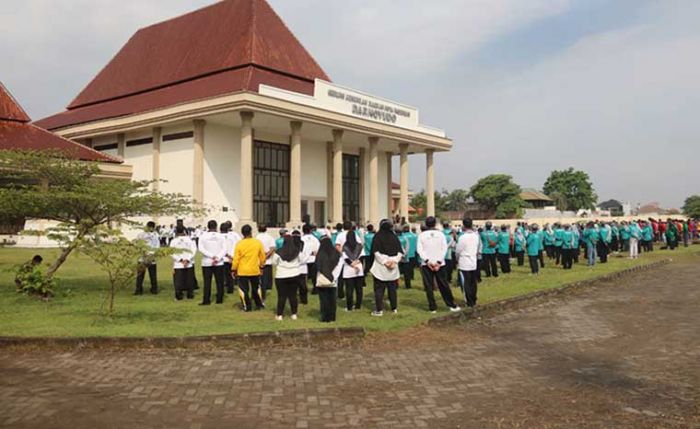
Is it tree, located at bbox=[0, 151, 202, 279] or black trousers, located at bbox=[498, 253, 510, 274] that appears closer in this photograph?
tree, located at bbox=[0, 151, 202, 279]

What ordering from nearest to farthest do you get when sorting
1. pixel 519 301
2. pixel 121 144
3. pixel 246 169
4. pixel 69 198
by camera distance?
pixel 69 198 → pixel 519 301 → pixel 246 169 → pixel 121 144

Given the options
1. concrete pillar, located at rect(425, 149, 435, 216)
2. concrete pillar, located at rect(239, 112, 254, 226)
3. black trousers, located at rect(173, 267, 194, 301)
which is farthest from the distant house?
black trousers, located at rect(173, 267, 194, 301)

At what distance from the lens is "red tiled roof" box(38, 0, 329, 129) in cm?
2977

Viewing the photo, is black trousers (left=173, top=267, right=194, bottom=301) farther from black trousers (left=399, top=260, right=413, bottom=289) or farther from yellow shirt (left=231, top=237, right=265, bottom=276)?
black trousers (left=399, top=260, right=413, bottom=289)

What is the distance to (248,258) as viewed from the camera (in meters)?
9.38

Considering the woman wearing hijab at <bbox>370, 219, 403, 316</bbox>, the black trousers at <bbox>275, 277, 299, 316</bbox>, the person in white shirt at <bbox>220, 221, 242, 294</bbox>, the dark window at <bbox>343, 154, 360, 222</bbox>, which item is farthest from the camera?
the dark window at <bbox>343, 154, 360, 222</bbox>

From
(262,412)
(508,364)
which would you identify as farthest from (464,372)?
(262,412)

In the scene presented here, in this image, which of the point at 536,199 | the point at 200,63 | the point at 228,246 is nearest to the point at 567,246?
the point at 228,246

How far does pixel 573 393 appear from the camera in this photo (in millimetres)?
5223

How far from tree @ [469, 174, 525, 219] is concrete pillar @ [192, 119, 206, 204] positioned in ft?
144

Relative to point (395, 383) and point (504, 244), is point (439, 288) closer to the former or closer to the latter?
point (395, 383)

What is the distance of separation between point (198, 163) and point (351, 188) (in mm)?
12071

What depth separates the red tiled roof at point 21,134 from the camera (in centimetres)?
2480

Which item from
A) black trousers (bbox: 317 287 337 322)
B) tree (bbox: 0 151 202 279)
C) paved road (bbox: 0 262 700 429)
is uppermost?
tree (bbox: 0 151 202 279)
